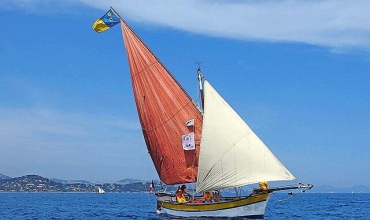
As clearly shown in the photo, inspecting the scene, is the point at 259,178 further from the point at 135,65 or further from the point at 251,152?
the point at 135,65

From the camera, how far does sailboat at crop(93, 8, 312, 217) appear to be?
4809 centimetres

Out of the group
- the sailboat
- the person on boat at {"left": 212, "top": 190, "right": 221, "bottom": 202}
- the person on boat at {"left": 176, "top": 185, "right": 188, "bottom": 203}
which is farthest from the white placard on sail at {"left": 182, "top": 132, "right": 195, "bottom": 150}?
the person on boat at {"left": 212, "top": 190, "right": 221, "bottom": 202}

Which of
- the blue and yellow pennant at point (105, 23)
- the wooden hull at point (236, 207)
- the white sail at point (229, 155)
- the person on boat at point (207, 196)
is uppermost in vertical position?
the blue and yellow pennant at point (105, 23)

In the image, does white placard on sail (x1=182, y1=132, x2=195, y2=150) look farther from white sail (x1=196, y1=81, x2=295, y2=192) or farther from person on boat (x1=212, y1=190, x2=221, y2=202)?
person on boat (x1=212, y1=190, x2=221, y2=202)

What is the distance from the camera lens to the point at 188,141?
53938mm

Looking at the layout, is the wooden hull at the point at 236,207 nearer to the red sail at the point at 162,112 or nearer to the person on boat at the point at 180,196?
the person on boat at the point at 180,196

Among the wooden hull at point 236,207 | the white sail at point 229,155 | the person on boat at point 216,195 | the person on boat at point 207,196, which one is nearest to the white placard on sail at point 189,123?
the white sail at point 229,155

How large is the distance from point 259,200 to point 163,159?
12.2 metres

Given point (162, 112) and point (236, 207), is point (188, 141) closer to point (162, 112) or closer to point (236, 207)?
point (162, 112)

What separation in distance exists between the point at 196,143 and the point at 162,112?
15.2 ft

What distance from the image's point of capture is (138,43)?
185ft

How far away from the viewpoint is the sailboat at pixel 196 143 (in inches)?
1893

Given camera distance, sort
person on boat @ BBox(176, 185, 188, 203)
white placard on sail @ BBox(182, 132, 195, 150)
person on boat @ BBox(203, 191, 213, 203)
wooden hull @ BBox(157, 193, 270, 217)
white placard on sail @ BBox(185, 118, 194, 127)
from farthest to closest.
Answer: white placard on sail @ BBox(182, 132, 195, 150) → white placard on sail @ BBox(185, 118, 194, 127) → person on boat @ BBox(176, 185, 188, 203) → person on boat @ BBox(203, 191, 213, 203) → wooden hull @ BBox(157, 193, 270, 217)

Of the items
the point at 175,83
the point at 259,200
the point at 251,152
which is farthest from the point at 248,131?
the point at 175,83
